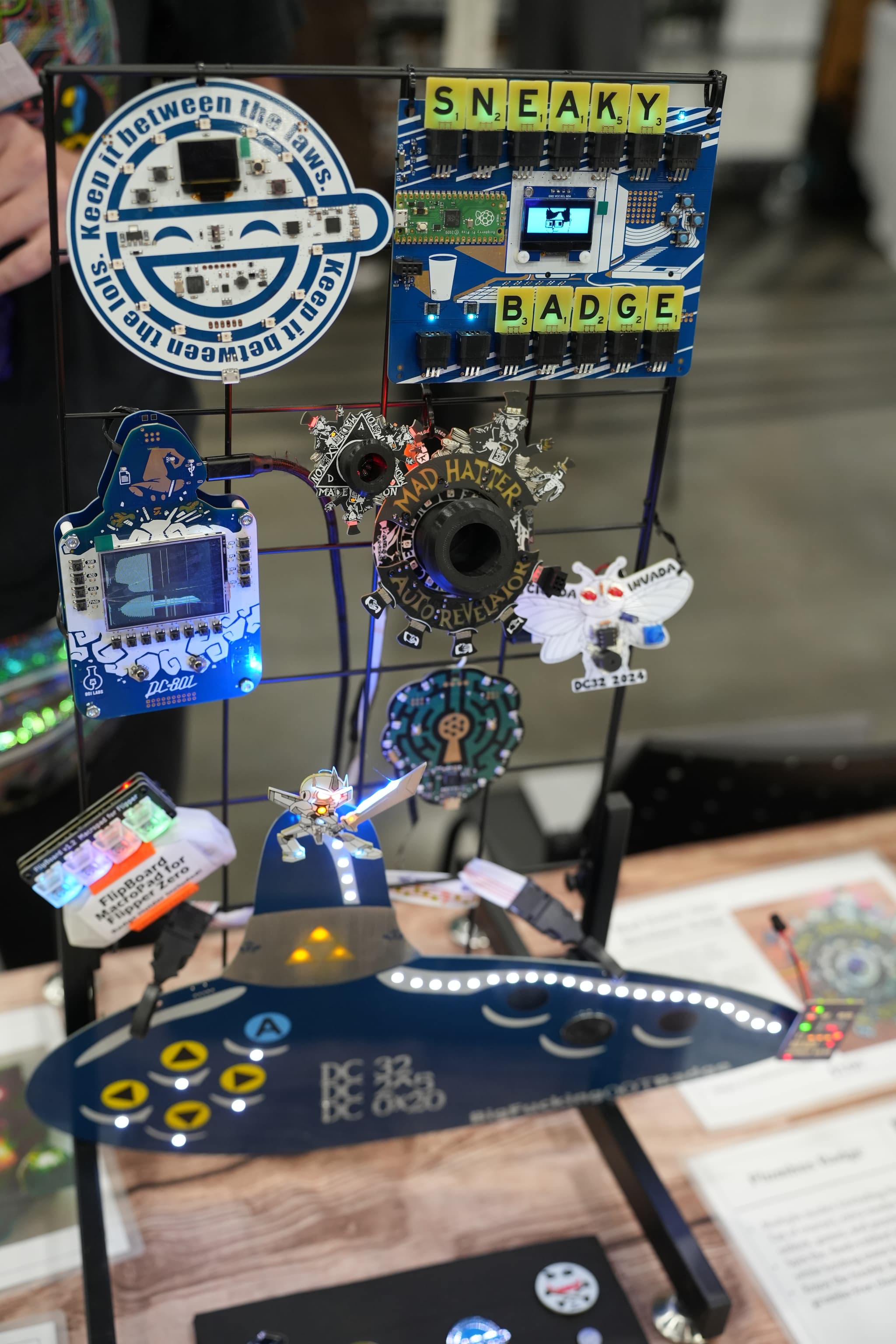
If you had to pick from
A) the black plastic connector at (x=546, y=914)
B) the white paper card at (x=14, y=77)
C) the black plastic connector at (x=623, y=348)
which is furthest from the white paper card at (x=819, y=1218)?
the white paper card at (x=14, y=77)

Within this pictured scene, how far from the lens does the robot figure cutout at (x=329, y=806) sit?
0.83 m

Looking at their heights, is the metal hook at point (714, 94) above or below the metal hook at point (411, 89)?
above

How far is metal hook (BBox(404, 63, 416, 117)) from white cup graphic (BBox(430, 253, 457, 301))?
8 centimetres

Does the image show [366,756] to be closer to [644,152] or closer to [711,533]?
[644,152]

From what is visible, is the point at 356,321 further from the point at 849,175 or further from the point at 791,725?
the point at 791,725

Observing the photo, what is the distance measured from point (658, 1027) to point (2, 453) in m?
0.75

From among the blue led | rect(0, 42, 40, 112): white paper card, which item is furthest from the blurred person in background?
the blue led

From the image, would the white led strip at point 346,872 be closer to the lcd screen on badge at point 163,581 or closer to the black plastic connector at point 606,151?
the lcd screen on badge at point 163,581

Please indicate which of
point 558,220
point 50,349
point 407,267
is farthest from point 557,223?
point 50,349

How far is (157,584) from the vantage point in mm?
767

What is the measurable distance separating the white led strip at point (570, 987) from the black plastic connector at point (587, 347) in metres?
0.49

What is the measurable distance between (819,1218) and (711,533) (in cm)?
254

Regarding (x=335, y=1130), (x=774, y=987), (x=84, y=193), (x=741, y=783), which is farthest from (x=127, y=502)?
(x=741, y=783)

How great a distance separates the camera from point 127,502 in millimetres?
743
